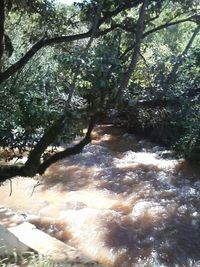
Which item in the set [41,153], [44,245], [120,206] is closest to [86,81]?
[41,153]

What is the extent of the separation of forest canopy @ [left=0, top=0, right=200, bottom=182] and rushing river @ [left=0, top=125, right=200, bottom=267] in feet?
3.01

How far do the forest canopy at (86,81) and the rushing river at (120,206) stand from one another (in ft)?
3.01

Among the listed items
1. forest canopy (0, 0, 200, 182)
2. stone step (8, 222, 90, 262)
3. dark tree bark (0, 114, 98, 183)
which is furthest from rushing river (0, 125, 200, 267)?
forest canopy (0, 0, 200, 182)

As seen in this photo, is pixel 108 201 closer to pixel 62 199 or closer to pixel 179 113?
pixel 62 199

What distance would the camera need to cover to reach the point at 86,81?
15.1 ft

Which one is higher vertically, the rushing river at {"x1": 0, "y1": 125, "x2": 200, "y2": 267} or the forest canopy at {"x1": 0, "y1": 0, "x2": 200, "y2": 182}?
the forest canopy at {"x1": 0, "y1": 0, "x2": 200, "y2": 182}

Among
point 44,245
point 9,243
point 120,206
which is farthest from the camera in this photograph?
point 120,206

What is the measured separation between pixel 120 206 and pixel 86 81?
3463mm

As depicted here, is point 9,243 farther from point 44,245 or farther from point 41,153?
point 41,153

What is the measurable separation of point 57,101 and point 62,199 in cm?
202

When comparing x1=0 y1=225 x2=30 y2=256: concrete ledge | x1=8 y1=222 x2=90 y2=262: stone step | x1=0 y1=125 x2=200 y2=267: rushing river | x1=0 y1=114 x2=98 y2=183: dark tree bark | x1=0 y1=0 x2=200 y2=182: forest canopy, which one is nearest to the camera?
x1=0 y1=225 x2=30 y2=256: concrete ledge

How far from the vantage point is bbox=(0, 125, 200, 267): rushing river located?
6047 mm

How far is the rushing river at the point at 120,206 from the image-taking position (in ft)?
19.8

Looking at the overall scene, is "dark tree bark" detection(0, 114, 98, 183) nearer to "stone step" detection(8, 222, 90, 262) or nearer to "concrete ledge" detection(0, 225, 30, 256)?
"stone step" detection(8, 222, 90, 262)
